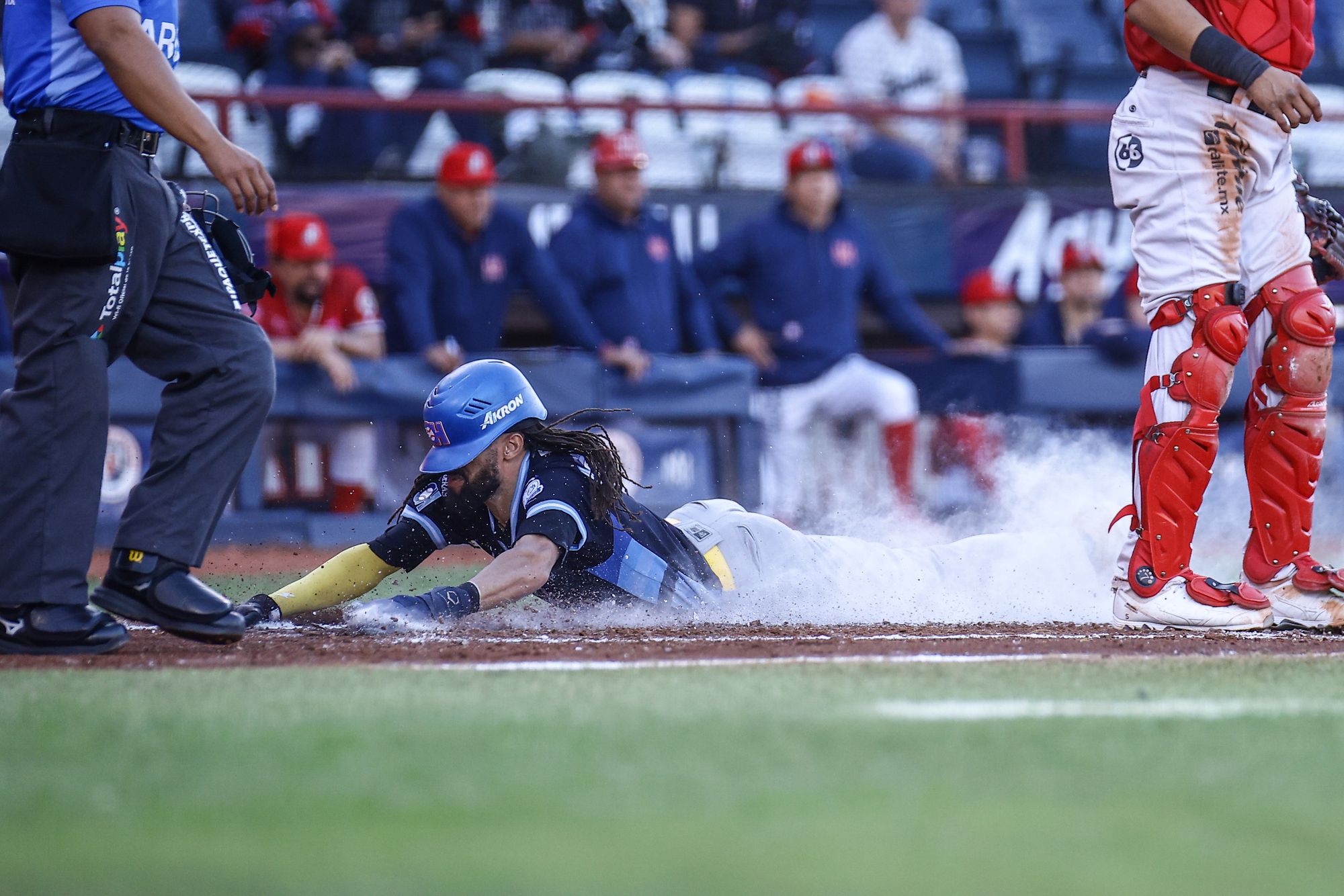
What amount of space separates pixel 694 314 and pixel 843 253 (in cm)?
110

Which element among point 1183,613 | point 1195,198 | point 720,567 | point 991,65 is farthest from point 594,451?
point 991,65

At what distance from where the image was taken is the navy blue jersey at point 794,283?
32.1 ft

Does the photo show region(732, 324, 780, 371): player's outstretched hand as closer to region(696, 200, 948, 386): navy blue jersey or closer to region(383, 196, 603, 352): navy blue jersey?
region(696, 200, 948, 386): navy blue jersey

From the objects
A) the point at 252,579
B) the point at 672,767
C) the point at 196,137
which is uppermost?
the point at 196,137

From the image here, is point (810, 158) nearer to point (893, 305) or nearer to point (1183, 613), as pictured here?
point (893, 305)

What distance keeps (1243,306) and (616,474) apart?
1877 millimetres

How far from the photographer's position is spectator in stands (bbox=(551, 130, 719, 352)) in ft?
30.8

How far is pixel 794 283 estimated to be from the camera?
9.85 metres

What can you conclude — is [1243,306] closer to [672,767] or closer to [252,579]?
[672,767]

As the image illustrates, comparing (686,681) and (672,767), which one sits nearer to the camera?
(672,767)

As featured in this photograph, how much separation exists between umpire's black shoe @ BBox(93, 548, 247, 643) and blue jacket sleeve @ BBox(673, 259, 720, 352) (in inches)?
235

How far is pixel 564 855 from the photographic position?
6.15 ft

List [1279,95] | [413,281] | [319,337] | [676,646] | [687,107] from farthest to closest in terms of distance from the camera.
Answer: [687,107], [413,281], [319,337], [1279,95], [676,646]

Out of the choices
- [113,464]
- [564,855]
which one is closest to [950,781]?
[564,855]
